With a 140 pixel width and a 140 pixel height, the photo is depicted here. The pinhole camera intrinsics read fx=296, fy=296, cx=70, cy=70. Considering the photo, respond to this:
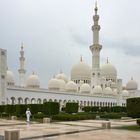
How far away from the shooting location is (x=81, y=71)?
64.1m

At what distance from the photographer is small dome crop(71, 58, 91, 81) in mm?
64188

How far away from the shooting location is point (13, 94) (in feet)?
142

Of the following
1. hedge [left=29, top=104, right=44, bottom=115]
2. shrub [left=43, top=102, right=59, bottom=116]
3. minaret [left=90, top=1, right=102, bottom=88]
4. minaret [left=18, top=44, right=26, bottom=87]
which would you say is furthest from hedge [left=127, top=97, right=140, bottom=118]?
minaret [left=18, top=44, right=26, bottom=87]

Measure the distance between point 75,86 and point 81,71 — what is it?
21.3 ft

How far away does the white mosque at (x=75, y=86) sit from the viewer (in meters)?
43.2

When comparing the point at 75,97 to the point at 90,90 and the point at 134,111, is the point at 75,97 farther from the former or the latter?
the point at 134,111

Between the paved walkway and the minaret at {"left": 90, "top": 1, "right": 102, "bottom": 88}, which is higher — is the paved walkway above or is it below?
below

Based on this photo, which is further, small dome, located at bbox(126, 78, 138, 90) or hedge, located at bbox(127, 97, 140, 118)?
small dome, located at bbox(126, 78, 138, 90)

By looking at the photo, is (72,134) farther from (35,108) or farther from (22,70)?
(22,70)

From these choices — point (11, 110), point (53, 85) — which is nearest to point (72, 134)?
point (11, 110)

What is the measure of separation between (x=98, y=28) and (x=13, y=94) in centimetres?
2228

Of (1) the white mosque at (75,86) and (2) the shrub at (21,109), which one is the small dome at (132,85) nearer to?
(1) the white mosque at (75,86)

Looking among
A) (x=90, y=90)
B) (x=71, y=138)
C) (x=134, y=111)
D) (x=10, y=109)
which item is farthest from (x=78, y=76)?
(x=71, y=138)

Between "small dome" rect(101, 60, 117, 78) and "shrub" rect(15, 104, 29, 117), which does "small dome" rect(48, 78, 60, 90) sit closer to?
"small dome" rect(101, 60, 117, 78)
